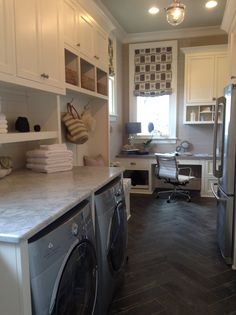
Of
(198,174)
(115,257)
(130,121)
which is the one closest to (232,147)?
(115,257)

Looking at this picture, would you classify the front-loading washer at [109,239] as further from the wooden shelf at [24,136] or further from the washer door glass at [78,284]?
the wooden shelf at [24,136]

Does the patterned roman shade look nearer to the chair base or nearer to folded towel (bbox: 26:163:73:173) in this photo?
the chair base

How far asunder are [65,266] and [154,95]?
4.75 metres

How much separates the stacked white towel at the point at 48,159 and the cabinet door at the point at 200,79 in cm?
344

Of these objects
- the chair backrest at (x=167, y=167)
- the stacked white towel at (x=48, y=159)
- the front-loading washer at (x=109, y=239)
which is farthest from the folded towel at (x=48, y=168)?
the chair backrest at (x=167, y=167)

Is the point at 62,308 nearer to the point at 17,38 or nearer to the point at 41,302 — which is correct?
the point at 41,302

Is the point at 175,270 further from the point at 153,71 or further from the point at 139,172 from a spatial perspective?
the point at 153,71

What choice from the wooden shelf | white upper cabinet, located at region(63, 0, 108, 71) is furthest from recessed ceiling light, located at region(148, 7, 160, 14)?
the wooden shelf

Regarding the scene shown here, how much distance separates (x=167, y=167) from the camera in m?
4.59

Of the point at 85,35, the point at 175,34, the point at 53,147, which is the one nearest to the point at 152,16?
the point at 175,34

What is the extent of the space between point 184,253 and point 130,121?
11.1 feet

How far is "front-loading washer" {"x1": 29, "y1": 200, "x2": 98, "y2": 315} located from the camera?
40.1 inches

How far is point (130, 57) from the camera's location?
553cm

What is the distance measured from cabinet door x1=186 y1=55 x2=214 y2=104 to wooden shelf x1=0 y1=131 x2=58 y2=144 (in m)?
3.42
